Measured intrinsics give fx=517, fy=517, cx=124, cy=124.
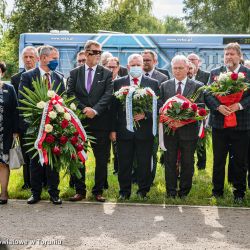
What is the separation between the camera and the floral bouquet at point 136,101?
741 cm

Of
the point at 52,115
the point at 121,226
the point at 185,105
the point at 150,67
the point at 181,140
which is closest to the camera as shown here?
the point at 121,226

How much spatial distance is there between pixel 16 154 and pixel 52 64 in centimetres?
142

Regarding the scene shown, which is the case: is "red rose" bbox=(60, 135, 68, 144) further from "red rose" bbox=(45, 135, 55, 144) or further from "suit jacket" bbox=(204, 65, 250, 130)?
"suit jacket" bbox=(204, 65, 250, 130)

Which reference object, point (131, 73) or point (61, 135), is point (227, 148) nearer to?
point (131, 73)

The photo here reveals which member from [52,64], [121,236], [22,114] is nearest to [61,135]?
[22,114]

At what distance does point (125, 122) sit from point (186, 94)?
100 centimetres

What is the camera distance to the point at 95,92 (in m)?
7.68

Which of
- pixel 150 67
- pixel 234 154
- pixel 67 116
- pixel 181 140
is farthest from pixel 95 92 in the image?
pixel 234 154

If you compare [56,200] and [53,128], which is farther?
[56,200]

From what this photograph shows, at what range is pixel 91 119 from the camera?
7.74 meters

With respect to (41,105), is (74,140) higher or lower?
lower

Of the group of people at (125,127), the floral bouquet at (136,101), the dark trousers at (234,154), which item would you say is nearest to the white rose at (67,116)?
the group of people at (125,127)

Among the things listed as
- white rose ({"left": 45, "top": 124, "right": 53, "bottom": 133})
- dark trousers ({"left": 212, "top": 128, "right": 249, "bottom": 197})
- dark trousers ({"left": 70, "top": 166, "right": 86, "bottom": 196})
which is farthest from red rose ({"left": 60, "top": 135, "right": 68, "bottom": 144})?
dark trousers ({"left": 212, "top": 128, "right": 249, "bottom": 197})

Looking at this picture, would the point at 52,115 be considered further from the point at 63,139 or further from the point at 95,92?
the point at 95,92
